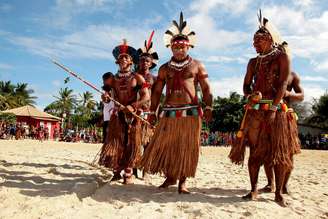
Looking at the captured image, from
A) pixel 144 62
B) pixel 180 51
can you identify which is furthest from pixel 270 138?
pixel 144 62

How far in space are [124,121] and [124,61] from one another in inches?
34.1

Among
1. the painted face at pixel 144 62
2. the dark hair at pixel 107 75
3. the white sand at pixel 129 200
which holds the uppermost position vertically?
the painted face at pixel 144 62

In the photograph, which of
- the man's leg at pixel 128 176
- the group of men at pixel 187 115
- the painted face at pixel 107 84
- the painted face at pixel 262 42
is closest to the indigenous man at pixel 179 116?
the group of men at pixel 187 115

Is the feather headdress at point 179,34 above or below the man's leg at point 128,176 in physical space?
above

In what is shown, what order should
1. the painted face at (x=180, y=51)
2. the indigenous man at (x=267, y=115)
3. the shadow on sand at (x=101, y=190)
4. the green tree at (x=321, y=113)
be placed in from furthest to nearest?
the green tree at (x=321, y=113), the painted face at (x=180, y=51), the indigenous man at (x=267, y=115), the shadow on sand at (x=101, y=190)

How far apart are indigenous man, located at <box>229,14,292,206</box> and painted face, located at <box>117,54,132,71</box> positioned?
1.79 metres

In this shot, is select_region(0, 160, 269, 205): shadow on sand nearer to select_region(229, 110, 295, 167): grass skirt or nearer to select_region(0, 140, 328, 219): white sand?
select_region(0, 140, 328, 219): white sand

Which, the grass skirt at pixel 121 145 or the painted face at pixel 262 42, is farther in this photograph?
the grass skirt at pixel 121 145

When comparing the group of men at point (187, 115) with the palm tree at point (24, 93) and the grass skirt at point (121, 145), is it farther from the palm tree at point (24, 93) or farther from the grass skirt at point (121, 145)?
the palm tree at point (24, 93)

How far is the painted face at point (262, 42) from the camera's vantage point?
13.2ft

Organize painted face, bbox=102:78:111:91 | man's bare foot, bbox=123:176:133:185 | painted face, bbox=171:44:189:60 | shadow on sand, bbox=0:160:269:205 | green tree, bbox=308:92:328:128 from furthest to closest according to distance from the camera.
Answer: green tree, bbox=308:92:328:128
painted face, bbox=102:78:111:91
man's bare foot, bbox=123:176:133:185
painted face, bbox=171:44:189:60
shadow on sand, bbox=0:160:269:205

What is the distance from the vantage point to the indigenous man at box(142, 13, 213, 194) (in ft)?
13.7

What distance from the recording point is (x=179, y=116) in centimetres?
431

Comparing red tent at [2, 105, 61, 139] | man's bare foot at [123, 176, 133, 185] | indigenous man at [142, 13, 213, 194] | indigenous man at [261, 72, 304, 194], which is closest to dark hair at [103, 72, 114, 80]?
indigenous man at [142, 13, 213, 194]
